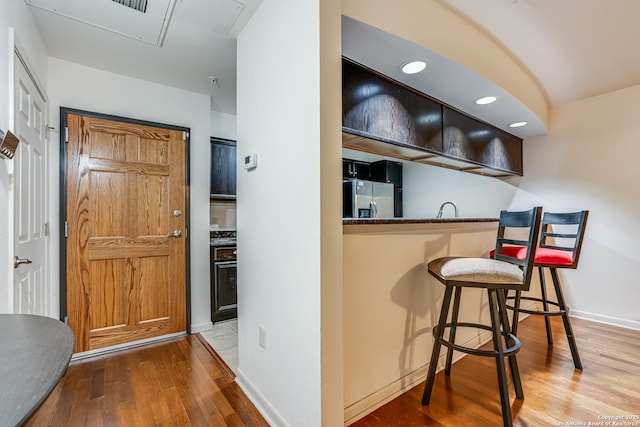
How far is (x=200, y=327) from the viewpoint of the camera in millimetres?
2830

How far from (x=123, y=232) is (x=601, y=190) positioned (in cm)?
482

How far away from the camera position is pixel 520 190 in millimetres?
3574

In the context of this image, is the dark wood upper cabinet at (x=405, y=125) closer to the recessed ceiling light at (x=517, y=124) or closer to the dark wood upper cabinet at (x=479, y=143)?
the dark wood upper cabinet at (x=479, y=143)

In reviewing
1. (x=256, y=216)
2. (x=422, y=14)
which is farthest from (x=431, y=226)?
(x=422, y=14)

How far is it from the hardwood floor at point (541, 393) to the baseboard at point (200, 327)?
1917mm

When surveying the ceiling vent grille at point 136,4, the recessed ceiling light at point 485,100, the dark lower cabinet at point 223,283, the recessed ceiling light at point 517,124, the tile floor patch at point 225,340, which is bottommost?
the tile floor patch at point 225,340

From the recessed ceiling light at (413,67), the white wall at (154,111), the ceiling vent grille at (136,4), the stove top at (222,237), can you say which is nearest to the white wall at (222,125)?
the white wall at (154,111)

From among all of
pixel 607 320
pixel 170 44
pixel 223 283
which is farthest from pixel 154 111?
pixel 607 320

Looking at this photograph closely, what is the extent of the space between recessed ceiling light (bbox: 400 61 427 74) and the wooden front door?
2129 mm

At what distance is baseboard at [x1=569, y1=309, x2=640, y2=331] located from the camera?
2831mm

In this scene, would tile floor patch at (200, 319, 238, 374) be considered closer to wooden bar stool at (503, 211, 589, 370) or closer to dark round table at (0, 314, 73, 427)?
dark round table at (0, 314, 73, 427)

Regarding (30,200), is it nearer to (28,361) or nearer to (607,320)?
(28,361)

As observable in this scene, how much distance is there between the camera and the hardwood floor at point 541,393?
4.99ft

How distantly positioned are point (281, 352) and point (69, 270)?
201 centimetres
